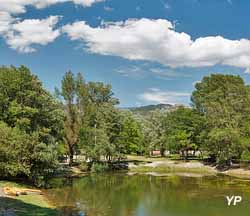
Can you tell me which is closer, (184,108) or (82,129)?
(82,129)

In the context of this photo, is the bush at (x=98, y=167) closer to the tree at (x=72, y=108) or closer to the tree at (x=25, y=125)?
the tree at (x=72, y=108)

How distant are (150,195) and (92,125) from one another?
3357 centimetres

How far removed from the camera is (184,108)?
102625mm

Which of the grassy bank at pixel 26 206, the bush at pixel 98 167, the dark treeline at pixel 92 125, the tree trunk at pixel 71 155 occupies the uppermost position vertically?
the dark treeline at pixel 92 125

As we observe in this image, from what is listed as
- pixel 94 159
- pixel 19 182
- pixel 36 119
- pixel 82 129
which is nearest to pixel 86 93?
pixel 82 129

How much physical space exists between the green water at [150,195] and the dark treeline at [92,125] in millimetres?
6027

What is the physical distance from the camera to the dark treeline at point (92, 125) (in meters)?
50.9

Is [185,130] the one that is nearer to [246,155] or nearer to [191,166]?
[191,166]

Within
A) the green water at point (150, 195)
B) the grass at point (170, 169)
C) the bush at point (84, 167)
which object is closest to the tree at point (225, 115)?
the grass at point (170, 169)

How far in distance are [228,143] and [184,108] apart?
76.9 ft

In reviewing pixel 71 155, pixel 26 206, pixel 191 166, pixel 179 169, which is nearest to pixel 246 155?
pixel 191 166

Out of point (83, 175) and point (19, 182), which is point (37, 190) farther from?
point (83, 175)

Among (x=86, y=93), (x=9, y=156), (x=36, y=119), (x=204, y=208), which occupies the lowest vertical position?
(x=204, y=208)

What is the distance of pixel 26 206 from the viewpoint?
3684cm
